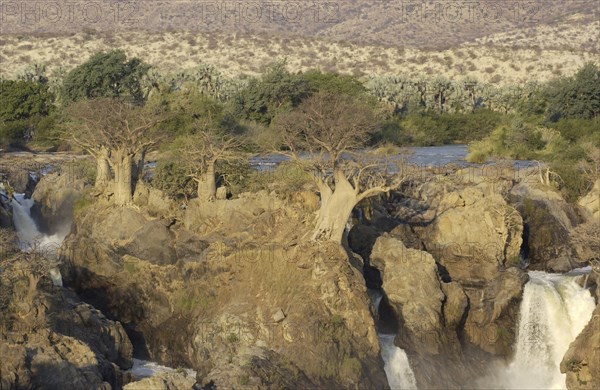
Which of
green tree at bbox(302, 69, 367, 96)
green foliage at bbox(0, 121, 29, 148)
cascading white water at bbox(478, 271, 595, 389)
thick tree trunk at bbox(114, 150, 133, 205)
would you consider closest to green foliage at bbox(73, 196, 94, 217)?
thick tree trunk at bbox(114, 150, 133, 205)

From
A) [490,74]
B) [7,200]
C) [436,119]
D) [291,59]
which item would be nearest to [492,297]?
[7,200]

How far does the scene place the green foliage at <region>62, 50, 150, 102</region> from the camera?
72.3 meters

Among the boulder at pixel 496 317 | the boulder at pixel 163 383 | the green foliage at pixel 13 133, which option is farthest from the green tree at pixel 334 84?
the boulder at pixel 163 383

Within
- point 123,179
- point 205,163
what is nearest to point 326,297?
point 205,163

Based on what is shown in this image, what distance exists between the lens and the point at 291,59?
432 ft

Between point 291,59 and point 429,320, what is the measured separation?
98.2 m

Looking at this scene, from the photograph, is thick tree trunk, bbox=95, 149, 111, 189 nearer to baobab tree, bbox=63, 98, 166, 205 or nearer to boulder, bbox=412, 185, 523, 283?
baobab tree, bbox=63, 98, 166, 205

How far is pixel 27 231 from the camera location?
44.6 m

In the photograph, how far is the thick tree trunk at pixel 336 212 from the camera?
36.0 m

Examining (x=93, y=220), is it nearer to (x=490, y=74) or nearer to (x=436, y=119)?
(x=436, y=119)

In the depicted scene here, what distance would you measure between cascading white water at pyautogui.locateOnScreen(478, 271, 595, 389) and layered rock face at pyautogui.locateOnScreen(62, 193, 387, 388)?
608 centimetres

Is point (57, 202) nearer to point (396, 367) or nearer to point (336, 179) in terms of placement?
point (336, 179)

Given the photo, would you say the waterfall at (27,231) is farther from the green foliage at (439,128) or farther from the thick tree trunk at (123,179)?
the green foliage at (439,128)

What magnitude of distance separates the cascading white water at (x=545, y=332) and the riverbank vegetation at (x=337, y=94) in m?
12.4
